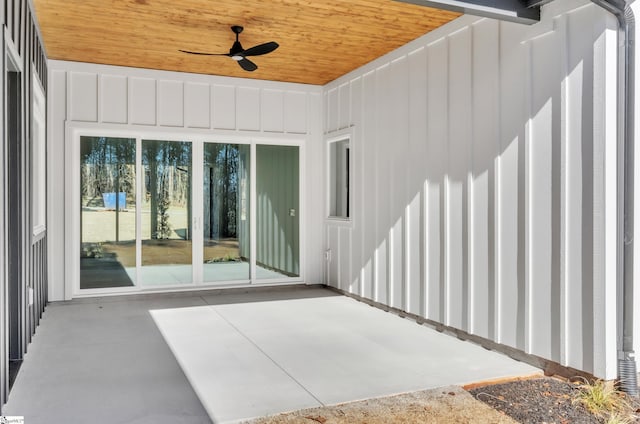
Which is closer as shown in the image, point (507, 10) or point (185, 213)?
point (507, 10)

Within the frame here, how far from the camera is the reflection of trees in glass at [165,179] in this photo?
285 inches

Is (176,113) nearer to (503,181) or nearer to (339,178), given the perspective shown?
(339,178)

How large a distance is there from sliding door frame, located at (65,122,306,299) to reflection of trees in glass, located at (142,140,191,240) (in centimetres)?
8

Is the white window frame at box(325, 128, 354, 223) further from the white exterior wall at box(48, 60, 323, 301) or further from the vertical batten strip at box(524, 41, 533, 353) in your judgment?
the vertical batten strip at box(524, 41, 533, 353)

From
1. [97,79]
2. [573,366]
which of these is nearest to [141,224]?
[97,79]

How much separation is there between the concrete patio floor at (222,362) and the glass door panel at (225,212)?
1.30m

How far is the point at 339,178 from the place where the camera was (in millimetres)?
7762

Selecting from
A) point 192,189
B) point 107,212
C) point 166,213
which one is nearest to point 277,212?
point 192,189

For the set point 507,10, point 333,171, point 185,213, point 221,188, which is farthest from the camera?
point 333,171

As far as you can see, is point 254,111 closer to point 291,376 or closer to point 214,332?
point 214,332

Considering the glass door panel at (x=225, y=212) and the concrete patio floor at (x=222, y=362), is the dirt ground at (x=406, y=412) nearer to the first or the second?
the concrete patio floor at (x=222, y=362)

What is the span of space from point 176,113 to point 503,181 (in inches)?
183

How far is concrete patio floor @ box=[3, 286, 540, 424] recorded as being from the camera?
3314mm


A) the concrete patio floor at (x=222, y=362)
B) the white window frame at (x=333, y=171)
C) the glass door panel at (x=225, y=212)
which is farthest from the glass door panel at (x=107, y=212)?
the white window frame at (x=333, y=171)
